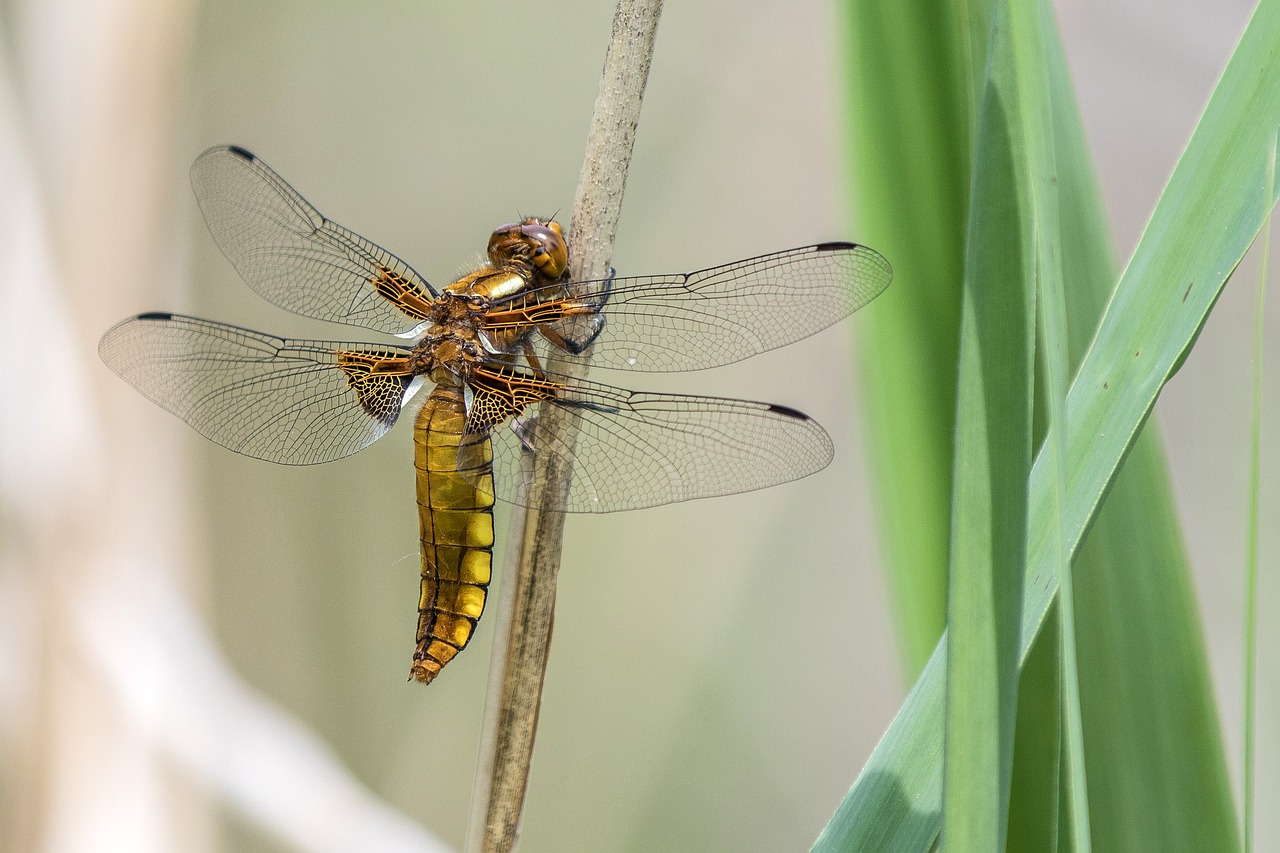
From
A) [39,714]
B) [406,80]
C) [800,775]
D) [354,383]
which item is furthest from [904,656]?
[406,80]

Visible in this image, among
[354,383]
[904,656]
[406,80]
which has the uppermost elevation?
[406,80]

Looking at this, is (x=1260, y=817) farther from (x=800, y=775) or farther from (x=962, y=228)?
(x=962, y=228)

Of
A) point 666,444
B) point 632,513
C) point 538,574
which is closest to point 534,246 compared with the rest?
point 666,444

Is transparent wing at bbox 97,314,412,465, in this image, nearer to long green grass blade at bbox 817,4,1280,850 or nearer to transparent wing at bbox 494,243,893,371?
transparent wing at bbox 494,243,893,371

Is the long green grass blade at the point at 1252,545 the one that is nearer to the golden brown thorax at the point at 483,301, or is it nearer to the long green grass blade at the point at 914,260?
the long green grass blade at the point at 914,260

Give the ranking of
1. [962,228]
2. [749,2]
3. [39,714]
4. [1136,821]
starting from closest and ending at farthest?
[1136,821] < [962,228] < [39,714] < [749,2]

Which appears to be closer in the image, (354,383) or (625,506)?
(625,506)

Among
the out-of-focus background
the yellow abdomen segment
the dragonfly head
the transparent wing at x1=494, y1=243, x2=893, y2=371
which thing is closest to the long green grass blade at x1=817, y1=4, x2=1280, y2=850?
the transparent wing at x1=494, y1=243, x2=893, y2=371

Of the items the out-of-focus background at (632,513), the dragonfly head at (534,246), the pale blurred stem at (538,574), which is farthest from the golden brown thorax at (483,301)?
the out-of-focus background at (632,513)

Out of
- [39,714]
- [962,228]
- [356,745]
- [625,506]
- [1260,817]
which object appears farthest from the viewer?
[356,745]
